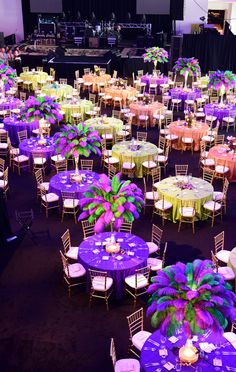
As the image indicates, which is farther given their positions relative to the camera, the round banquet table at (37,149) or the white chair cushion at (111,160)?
the round banquet table at (37,149)

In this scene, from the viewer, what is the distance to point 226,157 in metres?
15.4

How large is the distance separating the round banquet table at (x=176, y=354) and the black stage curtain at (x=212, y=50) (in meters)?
25.1

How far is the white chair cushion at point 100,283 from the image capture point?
9945mm

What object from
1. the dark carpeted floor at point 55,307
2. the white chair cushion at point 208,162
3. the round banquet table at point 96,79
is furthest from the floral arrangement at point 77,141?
the round banquet table at point 96,79

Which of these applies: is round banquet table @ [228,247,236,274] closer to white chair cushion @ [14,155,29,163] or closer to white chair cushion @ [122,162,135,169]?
white chair cushion @ [122,162,135,169]

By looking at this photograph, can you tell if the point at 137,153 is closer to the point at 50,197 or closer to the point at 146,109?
the point at 50,197

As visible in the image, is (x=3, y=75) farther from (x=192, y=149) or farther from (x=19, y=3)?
(x=19, y=3)

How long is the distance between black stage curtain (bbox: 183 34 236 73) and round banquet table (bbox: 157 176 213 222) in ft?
61.9

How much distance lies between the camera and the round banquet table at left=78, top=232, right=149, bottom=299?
1009 cm

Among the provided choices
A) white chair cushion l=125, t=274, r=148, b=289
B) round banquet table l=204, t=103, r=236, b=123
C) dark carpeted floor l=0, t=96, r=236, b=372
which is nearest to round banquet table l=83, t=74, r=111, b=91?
round banquet table l=204, t=103, r=236, b=123

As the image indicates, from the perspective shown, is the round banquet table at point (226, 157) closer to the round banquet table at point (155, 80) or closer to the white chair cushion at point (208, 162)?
the white chair cushion at point (208, 162)

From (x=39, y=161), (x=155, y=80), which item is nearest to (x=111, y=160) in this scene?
(x=39, y=161)

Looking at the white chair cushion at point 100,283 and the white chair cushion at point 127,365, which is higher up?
the white chair cushion at point 100,283

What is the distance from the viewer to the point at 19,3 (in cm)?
3438
